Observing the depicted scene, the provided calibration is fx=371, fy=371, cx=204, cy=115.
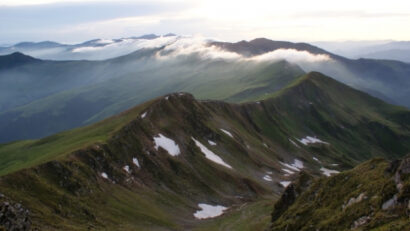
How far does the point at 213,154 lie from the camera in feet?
411

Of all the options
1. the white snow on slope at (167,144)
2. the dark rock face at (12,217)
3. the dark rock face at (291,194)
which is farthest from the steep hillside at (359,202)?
the white snow on slope at (167,144)

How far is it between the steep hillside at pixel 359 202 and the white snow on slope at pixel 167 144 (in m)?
57.6

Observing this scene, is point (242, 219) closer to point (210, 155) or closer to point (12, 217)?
point (210, 155)

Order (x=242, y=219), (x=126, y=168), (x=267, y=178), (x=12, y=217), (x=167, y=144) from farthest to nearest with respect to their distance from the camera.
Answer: (x=267, y=178) < (x=167, y=144) < (x=126, y=168) < (x=242, y=219) < (x=12, y=217)

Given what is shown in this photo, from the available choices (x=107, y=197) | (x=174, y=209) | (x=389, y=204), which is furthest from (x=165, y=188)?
(x=389, y=204)

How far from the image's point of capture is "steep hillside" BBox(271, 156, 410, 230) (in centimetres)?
3344

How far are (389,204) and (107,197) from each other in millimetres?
54198

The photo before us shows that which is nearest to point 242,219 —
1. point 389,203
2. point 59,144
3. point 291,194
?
point 291,194

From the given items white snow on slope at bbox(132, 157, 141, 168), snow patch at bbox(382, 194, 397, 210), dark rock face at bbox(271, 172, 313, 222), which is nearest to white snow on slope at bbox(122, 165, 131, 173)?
white snow on slope at bbox(132, 157, 141, 168)

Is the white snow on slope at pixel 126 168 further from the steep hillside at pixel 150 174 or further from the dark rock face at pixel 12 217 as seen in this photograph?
the dark rock face at pixel 12 217

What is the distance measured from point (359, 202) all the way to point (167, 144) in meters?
77.5

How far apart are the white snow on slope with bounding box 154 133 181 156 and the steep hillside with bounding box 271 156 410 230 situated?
57.6 m

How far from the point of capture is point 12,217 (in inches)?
1590

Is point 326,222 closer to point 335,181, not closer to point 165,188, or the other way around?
point 335,181
